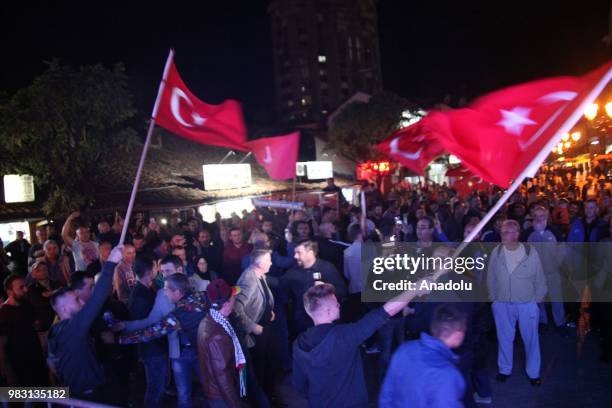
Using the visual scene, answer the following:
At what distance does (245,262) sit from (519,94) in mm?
4321

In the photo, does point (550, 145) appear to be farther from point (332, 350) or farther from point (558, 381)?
point (558, 381)

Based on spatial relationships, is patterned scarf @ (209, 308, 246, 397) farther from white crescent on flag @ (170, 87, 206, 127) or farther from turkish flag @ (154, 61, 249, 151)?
white crescent on flag @ (170, 87, 206, 127)

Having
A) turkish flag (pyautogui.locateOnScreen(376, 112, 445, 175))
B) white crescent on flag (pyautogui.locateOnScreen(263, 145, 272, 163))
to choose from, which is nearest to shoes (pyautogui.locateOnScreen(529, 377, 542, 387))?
turkish flag (pyautogui.locateOnScreen(376, 112, 445, 175))

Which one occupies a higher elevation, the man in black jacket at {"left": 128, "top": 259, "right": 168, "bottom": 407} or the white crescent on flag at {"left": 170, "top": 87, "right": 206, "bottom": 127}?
the white crescent on flag at {"left": 170, "top": 87, "right": 206, "bottom": 127}

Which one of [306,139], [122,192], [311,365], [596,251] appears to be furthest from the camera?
[306,139]

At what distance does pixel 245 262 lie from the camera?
704cm

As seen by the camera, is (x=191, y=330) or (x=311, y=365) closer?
(x=311, y=365)

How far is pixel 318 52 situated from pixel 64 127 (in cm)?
9334

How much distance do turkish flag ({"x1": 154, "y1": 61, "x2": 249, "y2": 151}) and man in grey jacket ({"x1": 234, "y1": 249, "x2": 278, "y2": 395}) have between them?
157 cm

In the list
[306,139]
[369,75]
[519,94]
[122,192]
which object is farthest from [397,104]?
[369,75]

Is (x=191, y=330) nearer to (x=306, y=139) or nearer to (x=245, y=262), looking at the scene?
(x=245, y=262)

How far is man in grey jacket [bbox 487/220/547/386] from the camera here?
5.33 metres

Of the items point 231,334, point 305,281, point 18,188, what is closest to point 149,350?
point 231,334

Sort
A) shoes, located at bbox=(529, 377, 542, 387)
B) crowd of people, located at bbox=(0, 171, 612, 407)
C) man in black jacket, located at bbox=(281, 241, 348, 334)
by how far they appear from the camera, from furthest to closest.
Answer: man in black jacket, located at bbox=(281, 241, 348, 334) → shoes, located at bbox=(529, 377, 542, 387) → crowd of people, located at bbox=(0, 171, 612, 407)
